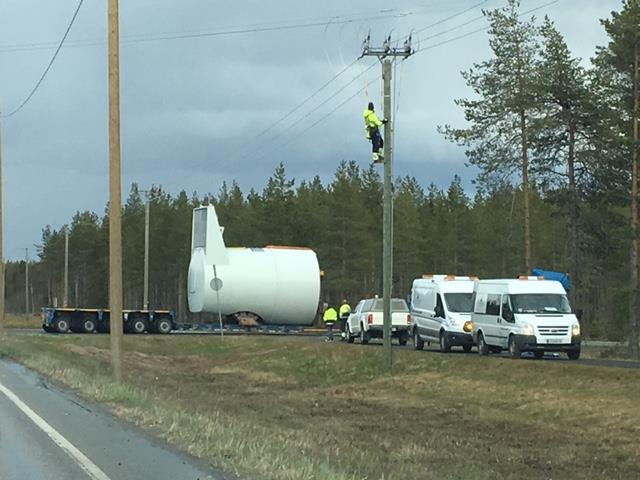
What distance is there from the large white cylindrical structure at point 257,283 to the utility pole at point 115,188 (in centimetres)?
2636

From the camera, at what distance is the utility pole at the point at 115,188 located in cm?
2405

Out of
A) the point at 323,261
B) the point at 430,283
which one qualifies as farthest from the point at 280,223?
the point at 430,283

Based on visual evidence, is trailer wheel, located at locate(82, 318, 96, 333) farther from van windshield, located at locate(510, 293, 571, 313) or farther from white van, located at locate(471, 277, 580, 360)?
van windshield, located at locate(510, 293, 571, 313)

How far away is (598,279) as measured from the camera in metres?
74.4

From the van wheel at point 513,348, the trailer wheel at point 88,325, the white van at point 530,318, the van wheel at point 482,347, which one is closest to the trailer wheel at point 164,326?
the trailer wheel at point 88,325

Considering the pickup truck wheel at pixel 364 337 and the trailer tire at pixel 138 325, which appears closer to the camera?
the pickup truck wheel at pixel 364 337

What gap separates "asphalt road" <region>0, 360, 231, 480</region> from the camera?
10906mm

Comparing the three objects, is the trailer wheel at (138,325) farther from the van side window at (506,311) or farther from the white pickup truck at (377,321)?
the van side window at (506,311)

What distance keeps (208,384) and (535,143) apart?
25.5 m

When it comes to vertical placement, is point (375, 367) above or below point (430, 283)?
below

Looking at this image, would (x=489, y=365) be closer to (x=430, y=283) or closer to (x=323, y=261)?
(x=430, y=283)

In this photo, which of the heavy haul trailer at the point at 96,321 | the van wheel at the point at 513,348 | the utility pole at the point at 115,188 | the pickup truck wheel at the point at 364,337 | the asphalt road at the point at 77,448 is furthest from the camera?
the heavy haul trailer at the point at 96,321

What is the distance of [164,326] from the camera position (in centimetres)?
5862

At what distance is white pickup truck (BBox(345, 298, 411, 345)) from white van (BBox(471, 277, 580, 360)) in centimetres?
1136
